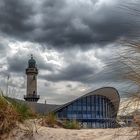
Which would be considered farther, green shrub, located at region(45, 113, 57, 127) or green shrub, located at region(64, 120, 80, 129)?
green shrub, located at region(64, 120, 80, 129)

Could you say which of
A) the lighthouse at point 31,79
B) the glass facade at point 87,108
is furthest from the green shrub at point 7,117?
the lighthouse at point 31,79

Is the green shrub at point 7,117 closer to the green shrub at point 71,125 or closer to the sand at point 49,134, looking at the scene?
the sand at point 49,134

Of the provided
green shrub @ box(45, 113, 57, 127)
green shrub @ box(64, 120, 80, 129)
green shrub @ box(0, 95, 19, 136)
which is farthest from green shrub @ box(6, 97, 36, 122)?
green shrub @ box(64, 120, 80, 129)

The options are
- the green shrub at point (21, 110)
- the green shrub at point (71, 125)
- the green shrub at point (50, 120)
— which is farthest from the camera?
the green shrub at point (71, 125)

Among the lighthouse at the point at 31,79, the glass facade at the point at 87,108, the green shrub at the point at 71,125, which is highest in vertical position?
the lighthouse at the point at 31,79

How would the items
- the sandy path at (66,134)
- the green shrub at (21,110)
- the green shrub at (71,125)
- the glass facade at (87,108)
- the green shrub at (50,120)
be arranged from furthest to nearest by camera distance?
the glass facade at (87,108) → the green shrub at (71,125) → the green shrub at (50,120) → the green shrub at (21,110) → the sandy path at (66,134)

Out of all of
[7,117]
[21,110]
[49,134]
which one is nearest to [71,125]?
[21,110]

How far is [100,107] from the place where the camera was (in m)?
48.4

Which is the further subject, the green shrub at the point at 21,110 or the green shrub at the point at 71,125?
the green shrub at the point at 71,125

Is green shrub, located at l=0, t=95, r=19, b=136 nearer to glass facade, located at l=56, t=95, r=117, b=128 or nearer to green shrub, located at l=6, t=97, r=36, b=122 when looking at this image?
green shrub, located at l=6, t=97, r=36, b=122

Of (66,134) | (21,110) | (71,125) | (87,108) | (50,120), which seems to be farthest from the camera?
(87,108)

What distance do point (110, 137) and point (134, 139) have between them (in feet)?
3.02

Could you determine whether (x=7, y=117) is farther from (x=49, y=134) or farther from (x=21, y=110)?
(x=49, y=134)

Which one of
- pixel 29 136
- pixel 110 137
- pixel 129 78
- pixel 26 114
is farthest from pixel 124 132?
pixel 26 114
